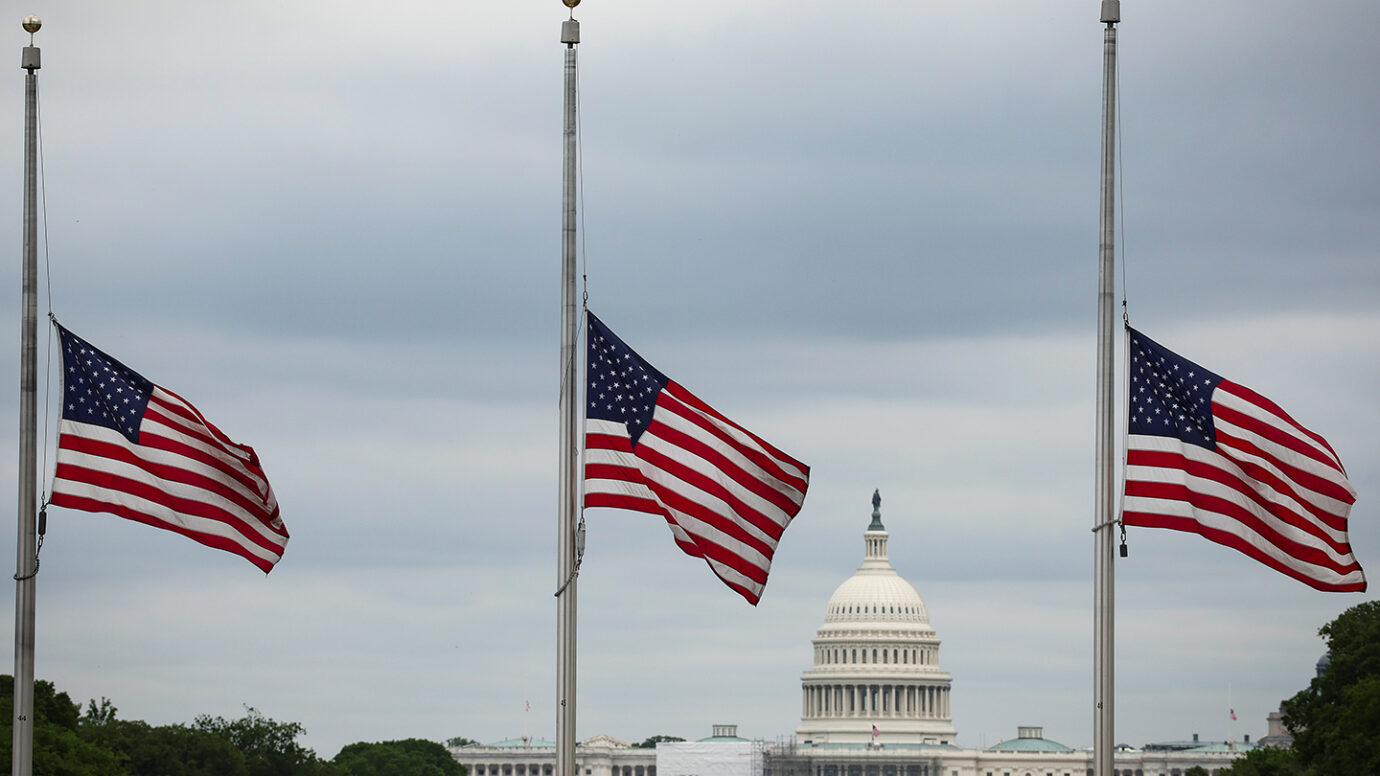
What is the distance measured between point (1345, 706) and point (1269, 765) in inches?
1494

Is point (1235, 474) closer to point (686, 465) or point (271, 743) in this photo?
point (686, 465)

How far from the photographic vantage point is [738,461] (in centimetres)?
4784

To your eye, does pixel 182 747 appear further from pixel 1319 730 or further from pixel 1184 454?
pixel 1184 454

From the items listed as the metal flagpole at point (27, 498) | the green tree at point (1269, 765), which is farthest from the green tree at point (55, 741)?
the green tree at point (1269, 765)

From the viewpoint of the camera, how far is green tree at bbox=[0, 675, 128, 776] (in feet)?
316

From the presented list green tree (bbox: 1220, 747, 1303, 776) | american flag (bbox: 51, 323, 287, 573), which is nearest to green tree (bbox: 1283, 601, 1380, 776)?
green tree (bbox: 1220, 747, 1303, 776)

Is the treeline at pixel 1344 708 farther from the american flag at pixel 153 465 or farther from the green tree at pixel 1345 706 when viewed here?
the american flag at pixel 153 465

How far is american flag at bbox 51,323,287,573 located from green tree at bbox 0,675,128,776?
4088 cm

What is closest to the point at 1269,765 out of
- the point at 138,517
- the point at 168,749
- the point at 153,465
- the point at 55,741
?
the point at 168,749

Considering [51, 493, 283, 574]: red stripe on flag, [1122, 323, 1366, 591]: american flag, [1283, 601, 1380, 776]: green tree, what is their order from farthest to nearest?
[1283, 601, 1380, 776]: green tree → [51, 493, 283, 574]: red stripe on flag → [1122, 323, 1366, 591]: american flag

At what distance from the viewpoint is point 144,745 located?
141000 millimetres

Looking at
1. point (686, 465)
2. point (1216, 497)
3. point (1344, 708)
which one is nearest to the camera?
point (1216, 497)

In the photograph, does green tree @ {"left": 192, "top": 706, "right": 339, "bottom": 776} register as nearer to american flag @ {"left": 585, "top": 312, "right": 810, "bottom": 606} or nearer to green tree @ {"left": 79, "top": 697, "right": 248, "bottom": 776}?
green tree @ {"left": 79, "top": 697, "right": 248, "bottom": 776}

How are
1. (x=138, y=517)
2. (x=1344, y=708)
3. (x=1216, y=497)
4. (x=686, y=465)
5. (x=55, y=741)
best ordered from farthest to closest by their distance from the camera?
(x=1344, y=708)
(x=55, y=741)
(x=138, y=517)
(x=686, y=465)
(x=1216, y=497)
